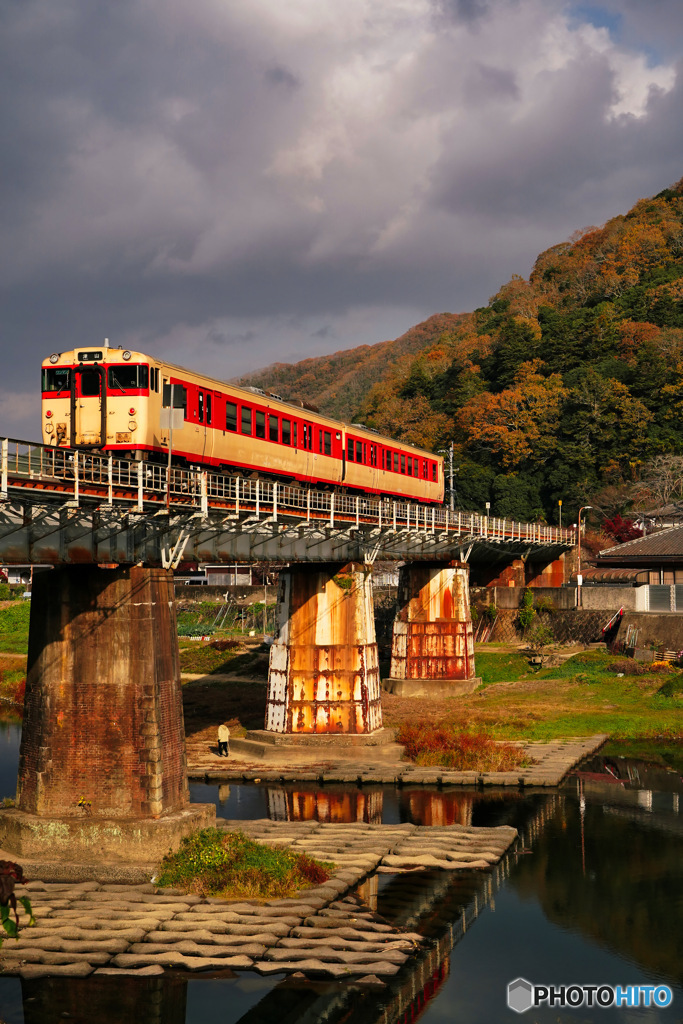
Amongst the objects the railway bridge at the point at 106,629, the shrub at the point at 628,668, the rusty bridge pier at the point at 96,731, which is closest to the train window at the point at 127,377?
the railway bridge at the point at 106,629

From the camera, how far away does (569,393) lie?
10162cm

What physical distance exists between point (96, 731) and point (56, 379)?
10252mm

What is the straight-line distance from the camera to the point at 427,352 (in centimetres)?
Result: 14325

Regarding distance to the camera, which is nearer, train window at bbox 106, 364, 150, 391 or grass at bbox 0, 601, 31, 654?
train window at bbox 106, 364, 150, 391

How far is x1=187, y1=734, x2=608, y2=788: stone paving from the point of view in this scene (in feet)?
115

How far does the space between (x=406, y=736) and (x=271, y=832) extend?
46.7 feet

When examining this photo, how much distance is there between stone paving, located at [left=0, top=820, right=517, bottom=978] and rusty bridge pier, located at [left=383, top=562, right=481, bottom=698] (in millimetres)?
29465

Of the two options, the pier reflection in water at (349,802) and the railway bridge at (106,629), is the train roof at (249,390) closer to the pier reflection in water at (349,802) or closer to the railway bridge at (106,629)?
the railway bridge at (106,629)

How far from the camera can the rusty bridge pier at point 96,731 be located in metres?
23.6

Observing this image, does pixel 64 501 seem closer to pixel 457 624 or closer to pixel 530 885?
pixel 530 885

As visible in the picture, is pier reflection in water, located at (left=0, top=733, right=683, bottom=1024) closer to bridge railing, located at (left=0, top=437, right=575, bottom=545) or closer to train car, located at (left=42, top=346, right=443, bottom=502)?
bridge railing, located at (left=0, top=437, right=575, bottom=545)

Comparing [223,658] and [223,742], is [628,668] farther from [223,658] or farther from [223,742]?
[223,658]

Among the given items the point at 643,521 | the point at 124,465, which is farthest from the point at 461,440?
the point at 124,465

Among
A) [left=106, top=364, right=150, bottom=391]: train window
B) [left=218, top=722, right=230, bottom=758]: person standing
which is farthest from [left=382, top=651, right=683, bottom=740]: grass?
[left=106, top=364, right=150, bottom=391]: train window
